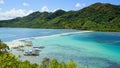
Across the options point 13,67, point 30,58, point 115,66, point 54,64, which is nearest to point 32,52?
point 30,58

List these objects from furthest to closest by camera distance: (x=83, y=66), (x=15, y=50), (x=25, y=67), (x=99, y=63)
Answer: (x=15, y=50), (x=99, y=63), (x=83, y=66), (x=25, y=67)

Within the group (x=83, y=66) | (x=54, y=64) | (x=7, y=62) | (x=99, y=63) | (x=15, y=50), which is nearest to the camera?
(x=7, y=62)

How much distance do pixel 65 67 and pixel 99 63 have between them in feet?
129

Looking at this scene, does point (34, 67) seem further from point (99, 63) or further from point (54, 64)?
point (99, 63)

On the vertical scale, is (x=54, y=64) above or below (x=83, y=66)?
above

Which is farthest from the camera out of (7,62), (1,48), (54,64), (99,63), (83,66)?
(99,63)

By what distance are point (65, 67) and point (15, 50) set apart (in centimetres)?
7170

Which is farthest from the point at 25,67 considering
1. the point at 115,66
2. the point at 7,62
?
the point at 115,66

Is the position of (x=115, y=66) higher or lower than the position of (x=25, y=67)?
lower

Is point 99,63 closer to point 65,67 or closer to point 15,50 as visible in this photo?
point 65,67

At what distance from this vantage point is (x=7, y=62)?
124 feet

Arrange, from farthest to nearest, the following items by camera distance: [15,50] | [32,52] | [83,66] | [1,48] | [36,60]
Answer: [15,50], [32,52], [36,60], [83,66], [1,48]

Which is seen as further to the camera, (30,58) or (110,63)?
(30,58)

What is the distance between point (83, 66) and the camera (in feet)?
247
